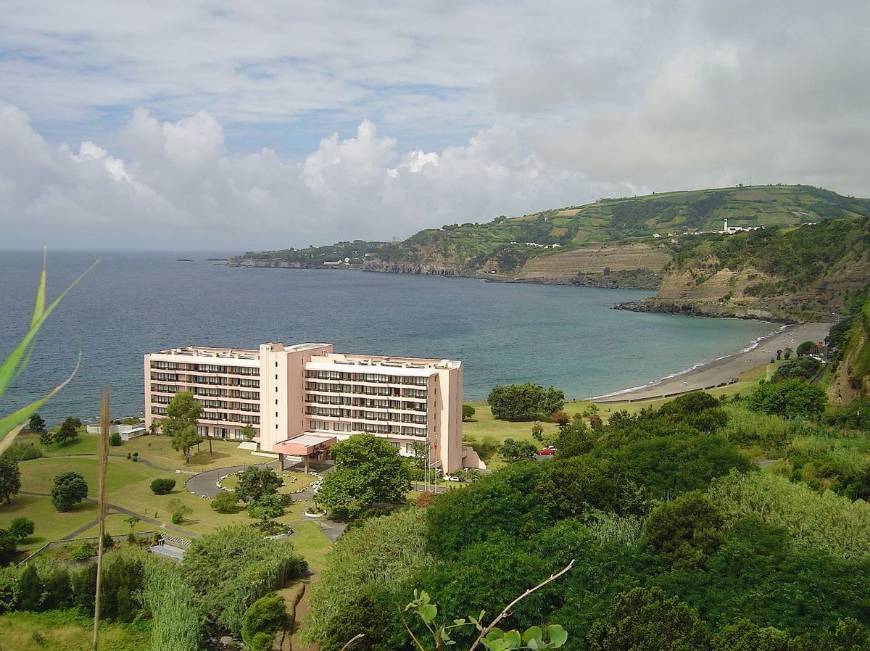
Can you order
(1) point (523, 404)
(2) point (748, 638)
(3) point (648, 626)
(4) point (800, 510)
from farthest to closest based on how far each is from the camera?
1. (1) point (523, 404)
2. (4) point (800, 510)
3. (3) point (648, 626)
4. (2) point (748, 638)

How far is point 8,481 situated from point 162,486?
604 centimetres

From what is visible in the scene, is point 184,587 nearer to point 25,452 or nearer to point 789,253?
point 25,452

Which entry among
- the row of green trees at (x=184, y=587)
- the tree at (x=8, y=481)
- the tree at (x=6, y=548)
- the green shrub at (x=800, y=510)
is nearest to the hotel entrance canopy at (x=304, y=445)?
the tree at (x=8, y=481)

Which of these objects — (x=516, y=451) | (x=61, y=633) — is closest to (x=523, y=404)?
(x=516, y=451)

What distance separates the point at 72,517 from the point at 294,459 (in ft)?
39.6

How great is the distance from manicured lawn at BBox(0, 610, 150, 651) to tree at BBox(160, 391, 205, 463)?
16565mm

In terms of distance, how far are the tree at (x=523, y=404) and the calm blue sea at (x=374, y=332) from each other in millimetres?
11508

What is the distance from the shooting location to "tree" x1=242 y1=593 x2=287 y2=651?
18.4 meters

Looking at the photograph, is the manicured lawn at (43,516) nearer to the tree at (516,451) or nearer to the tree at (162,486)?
the tree at (162,486)

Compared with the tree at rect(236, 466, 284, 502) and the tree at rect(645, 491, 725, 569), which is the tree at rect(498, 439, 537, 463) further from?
the tree at rect(645, 491, 725, 569)

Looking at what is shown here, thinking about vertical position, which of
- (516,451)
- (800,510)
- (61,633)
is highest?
(800,510)

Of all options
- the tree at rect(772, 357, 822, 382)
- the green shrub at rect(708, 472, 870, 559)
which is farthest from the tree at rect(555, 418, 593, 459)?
the tree at rect(772, 357, 822, 382)

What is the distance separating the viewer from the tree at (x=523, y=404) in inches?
1946

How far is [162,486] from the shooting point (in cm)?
3188
